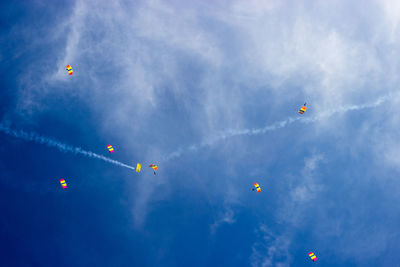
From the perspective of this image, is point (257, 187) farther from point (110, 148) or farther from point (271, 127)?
point (110, 148)

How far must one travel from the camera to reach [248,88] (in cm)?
5962

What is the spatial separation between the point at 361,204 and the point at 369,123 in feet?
50.5

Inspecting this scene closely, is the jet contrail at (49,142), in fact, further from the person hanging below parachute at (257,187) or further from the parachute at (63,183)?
the person hanging below parachute at (257,187)

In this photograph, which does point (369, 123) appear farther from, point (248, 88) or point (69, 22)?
point (69, 22)

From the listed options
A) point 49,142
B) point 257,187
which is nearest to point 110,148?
point 49,142

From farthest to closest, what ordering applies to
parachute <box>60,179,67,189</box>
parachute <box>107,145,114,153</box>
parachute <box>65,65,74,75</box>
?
parachute <box>60,179,67,189</box> → parachute <box>107,145,114,153</box> → parachute <box>65,65,74,75</box>

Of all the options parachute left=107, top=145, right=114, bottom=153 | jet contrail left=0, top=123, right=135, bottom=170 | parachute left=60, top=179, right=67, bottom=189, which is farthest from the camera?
parachute left=60, top=179, right=67, bottom=189

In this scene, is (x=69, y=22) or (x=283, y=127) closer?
(x=69, y=22)

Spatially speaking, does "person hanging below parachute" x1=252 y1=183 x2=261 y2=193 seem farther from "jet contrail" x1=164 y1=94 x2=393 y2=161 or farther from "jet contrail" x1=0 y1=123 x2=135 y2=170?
"jet contrail" x1=0 y1=123 x2=135 y2=170

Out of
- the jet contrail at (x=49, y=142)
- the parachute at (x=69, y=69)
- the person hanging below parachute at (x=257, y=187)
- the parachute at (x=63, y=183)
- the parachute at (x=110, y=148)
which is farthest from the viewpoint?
the person hanging below parachute at (x=257, y=187)

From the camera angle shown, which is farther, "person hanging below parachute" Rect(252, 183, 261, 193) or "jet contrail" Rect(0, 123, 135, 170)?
"person hanging below parachute" Rect(252, 183, 261, 193)

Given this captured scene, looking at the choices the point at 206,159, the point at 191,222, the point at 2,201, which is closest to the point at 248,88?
the point at 206,159

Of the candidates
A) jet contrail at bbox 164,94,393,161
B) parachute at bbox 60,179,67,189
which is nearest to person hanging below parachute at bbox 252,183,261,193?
jet contrail at bbox 164,94,393,161

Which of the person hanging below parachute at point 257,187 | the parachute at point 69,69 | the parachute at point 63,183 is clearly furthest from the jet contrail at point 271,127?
the parachute at point 69,69
